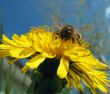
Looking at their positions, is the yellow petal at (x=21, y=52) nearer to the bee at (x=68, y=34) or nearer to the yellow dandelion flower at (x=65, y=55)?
the yellow dandelion flower at (x=65, y=55)

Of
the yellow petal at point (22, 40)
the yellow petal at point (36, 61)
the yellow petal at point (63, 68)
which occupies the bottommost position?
the yellow petal at point (63, 68)

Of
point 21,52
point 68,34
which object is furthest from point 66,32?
point 21,52

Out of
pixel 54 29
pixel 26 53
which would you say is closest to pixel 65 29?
pixel 54 29

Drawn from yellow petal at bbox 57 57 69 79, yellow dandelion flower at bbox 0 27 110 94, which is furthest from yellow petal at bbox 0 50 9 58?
yellow petal at bbox 57 57 69 79

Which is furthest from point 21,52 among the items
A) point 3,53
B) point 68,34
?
point 68,34

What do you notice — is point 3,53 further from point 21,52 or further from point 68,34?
point 68,34

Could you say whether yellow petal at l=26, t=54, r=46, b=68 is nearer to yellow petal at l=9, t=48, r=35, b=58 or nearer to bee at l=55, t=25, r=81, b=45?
yellow petal at l=9, t=48, r=35, b=58

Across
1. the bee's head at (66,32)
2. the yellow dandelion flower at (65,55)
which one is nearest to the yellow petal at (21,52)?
the yellow dandelion flower at (65,55)

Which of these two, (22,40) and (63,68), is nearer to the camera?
(63,68)

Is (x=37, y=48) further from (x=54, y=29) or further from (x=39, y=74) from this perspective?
(x=54, y=29)
